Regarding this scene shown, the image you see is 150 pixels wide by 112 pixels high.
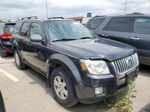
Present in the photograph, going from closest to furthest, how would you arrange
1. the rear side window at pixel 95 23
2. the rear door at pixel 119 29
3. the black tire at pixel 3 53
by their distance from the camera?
the rear door at pixel 119 29 < the rear side window at pixel 95 23 < the black tire at pixel 3 53

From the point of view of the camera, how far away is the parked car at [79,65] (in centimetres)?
235

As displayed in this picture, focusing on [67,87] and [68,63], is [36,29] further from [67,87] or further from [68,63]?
[67,87]

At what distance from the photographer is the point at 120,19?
518 cm

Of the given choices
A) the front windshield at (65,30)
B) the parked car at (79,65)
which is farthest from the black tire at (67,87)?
the front windshield at (65,30)

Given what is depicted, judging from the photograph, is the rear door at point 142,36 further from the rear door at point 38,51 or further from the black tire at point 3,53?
the black tire at point 3,53

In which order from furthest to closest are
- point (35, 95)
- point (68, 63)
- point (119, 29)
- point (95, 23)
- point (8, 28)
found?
1. point (8, 28)
2. point (95, 23)
3. point (119, 29)
4. point (35, 95)
5. point (68, 63)

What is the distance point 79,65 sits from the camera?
241 cm

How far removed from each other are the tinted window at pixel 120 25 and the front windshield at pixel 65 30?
172 cm

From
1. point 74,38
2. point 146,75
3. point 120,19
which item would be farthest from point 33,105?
point 120,19

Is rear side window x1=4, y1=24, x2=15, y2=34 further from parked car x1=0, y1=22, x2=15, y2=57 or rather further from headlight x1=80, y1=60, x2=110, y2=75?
headlight x1=80, y1=60, x2=110, y2=75

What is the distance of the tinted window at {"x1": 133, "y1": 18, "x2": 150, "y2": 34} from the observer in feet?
14.5

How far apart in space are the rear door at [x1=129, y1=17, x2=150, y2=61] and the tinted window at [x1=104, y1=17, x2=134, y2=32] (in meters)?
0.18

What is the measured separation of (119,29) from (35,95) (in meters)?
3.51

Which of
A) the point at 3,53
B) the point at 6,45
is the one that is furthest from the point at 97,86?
the point at 3,53
